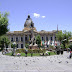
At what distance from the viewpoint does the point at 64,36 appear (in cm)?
5159

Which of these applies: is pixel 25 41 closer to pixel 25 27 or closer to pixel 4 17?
pixel 25 27

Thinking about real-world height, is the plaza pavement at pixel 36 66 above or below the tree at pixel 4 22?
below

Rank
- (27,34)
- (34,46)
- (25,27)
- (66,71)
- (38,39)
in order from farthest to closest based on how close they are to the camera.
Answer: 1. (25,27)
2. (27,34)
3. (38,39)
4. (34,46)
5. (66,71)

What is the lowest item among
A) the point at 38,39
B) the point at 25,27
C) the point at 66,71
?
the point at 66,71

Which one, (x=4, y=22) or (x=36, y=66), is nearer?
(x=36, y=66)

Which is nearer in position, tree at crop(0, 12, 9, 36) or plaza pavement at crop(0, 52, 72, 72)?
plaza pavement at crop(0, 52, 72, 72)

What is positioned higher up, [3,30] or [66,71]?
[3,30]

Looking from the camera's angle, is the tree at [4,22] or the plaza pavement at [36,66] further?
the tree at [4,22]

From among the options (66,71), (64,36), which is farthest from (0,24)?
(64,36)

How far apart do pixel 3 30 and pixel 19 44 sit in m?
43.6

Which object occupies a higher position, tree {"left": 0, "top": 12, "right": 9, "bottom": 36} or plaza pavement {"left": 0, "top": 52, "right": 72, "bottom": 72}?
tree {"left": 0, "top": 12, "right": 9, "bottom": 36}

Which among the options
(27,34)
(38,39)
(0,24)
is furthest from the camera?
(27,34)

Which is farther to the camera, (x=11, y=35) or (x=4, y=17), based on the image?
(x=11, y=35)

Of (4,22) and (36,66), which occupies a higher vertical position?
(4,22)
